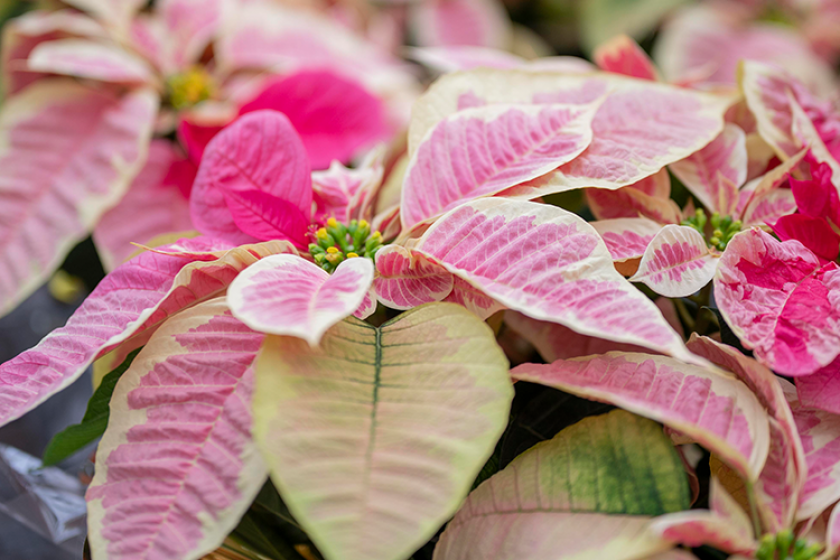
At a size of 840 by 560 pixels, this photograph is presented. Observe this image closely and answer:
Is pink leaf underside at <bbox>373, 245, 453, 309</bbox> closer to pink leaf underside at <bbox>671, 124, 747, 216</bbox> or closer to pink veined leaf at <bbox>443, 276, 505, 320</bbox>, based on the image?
pink veined leaf at <bbox>443, 276, 505, 320</bbox>

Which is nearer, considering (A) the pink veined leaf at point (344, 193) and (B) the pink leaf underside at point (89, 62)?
(A) the pink veined leaf at point (344, 193)

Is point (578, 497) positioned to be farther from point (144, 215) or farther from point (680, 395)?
point (144, 215)

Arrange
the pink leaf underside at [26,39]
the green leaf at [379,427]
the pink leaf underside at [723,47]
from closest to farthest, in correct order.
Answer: the green leaf at [379,427] → the pink leaf underside at [26,39] → the pink leaf underside at [723,47]

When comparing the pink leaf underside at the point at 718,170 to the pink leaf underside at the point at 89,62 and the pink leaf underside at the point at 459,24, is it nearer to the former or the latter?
the pink leaf underside at the point at 89,62

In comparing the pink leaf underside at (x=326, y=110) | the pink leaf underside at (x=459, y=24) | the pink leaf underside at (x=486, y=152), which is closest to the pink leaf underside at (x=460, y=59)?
the pink leaf underside at (x=326, y=110)

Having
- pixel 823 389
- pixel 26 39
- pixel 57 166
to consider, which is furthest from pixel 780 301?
pixel 26 39

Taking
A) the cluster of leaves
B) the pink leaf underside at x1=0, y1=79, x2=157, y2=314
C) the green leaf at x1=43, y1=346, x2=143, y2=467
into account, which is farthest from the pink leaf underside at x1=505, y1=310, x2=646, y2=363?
the pink leaf underside at x1=0, y1=79, x2=157, y2=314

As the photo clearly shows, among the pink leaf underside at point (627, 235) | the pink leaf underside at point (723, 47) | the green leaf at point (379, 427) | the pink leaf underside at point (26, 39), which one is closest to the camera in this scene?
the green leaf at point (379, 427)

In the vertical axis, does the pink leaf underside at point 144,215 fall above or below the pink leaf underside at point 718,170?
below
